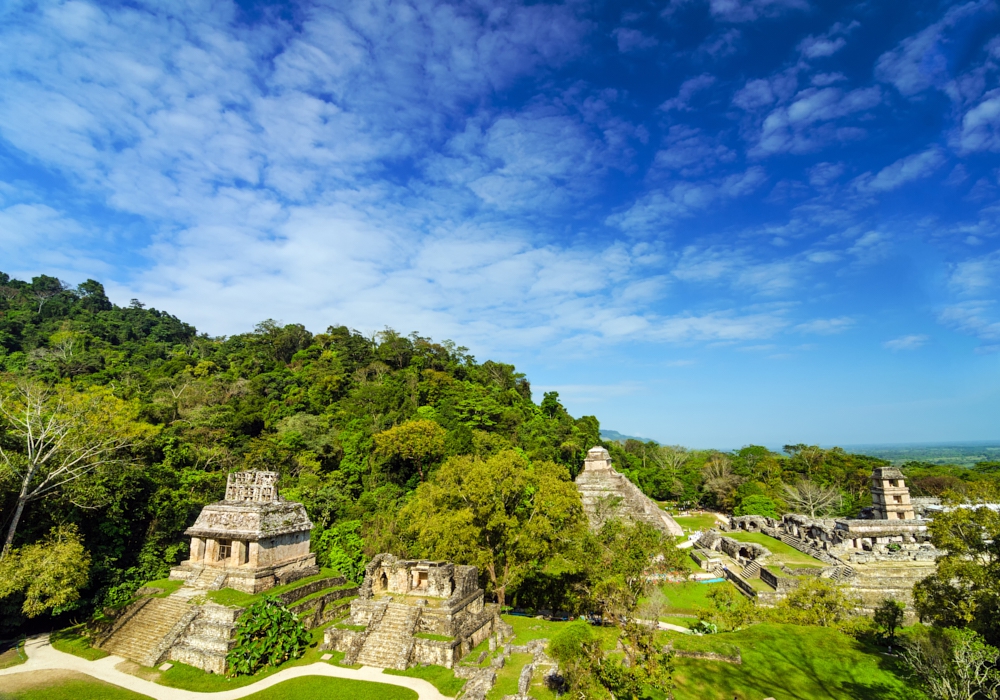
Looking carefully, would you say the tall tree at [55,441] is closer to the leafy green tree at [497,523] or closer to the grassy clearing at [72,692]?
the grassy clearing at [72,692]

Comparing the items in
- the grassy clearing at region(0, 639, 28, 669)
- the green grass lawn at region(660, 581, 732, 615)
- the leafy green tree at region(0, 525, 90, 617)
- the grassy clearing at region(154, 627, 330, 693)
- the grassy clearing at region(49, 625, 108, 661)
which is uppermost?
the leafy green tree at region(0, 525, 90, 617)

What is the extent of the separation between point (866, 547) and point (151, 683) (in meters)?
45.1

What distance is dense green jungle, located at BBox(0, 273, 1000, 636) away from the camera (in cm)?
2123

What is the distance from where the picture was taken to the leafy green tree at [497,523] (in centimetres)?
2170

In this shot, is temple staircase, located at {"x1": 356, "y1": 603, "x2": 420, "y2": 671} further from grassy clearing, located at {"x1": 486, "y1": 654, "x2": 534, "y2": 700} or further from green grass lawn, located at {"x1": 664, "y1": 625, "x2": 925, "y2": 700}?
green grass lawn, located at {"x1": 664, "y1": 625, "x2": 925, "y2": 700}

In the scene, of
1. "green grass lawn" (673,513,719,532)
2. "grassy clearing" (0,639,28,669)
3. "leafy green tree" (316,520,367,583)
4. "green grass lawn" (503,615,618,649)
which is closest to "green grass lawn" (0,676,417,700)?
"grassy clearing" (0,639,28,669)

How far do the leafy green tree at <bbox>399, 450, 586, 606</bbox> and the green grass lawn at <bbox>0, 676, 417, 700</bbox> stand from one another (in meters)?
7.63

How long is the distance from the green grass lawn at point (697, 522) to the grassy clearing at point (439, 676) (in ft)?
125

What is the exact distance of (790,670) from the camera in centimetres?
1554

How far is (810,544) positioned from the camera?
1419 inches

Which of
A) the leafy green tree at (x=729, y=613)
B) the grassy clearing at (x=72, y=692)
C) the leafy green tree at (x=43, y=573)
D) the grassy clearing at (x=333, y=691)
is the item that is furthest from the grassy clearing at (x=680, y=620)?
the leafy green tree at (x=43, y=573)

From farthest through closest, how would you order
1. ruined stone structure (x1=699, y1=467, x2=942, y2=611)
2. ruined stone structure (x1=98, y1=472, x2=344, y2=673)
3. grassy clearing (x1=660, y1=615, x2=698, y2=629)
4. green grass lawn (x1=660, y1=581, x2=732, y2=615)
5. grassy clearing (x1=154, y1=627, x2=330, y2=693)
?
ruined stone structure (x1=699, y1=467, x2=942, y2=611), green grass lawn (x1=660, y1=581, x2=732, y2=615), grassy clearing (x1=660, y1=615, x2=698, y2=629), ruined stone structure (x1=98, y1=472, x2=344, y2=673), grassy clearing (x1=154, y1=627, x2=330, y2=693)

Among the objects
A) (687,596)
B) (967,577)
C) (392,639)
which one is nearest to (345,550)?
(392,639)

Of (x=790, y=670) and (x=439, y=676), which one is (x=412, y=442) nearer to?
(x=439, y=676)
